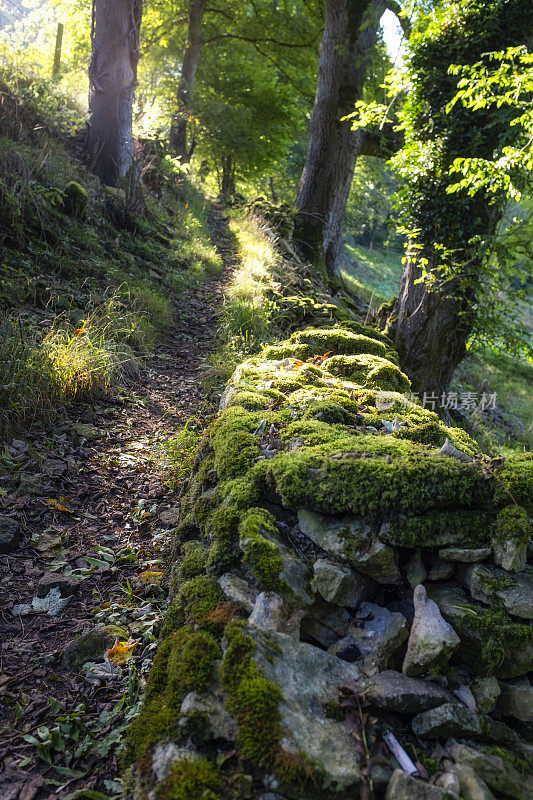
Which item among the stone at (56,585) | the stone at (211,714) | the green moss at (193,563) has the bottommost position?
the stone at (56,585)

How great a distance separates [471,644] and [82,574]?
2.19 meters

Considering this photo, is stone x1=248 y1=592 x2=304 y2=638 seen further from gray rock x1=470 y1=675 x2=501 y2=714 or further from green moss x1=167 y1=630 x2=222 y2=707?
gray rock x1=470 y1=675 x2=501 y2=714

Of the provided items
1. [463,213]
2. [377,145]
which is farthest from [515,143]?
[377,145]

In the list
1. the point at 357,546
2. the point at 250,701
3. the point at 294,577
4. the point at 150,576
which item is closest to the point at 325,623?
the point at 294,577

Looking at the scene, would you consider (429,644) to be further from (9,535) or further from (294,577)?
(9,535)

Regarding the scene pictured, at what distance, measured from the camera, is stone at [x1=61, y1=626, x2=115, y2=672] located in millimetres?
2342

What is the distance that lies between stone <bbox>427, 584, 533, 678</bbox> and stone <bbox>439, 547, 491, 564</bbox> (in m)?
0.13

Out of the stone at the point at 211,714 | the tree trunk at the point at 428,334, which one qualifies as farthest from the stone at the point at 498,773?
the tree trunk at the point at 428,334

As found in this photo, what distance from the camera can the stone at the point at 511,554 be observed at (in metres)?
1.81

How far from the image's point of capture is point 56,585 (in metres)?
2.75

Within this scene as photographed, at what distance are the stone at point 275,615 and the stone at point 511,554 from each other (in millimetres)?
799

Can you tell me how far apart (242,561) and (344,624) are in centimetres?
49

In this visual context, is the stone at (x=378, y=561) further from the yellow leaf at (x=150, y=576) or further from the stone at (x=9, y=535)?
the stone at (x=9, y=535)

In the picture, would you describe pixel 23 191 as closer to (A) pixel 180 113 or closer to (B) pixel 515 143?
(B) pixel 515 143
